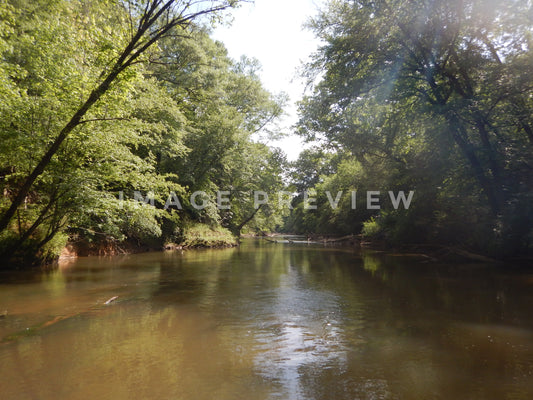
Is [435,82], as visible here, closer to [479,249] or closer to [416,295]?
[479,249]

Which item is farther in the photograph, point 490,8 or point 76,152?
point 490,8

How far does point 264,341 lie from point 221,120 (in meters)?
18.1

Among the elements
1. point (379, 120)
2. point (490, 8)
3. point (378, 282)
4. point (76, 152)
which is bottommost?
point (378, 282)

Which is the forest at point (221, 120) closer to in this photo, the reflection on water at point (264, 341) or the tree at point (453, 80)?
the tree at point (453, 80)

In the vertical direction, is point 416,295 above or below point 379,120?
below

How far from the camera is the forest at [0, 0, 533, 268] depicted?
24.1 feet

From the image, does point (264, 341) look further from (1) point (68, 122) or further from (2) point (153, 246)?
(2) point (153, 246)

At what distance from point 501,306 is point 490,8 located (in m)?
10.6

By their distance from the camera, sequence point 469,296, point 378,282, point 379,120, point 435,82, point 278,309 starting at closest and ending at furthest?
point 278,309 → point 469,296 → point 378,282 → point 435,82 → point 379,120

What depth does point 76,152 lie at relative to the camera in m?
8.27

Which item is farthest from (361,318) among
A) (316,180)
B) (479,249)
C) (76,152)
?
(316,180)

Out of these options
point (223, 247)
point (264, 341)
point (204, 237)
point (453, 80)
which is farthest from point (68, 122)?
point (223, 247)

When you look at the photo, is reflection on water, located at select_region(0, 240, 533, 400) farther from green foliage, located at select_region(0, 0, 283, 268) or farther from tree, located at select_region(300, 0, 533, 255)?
tree, located at select_region(300, 0, 533, 255)

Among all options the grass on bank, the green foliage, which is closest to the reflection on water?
the green foliage
